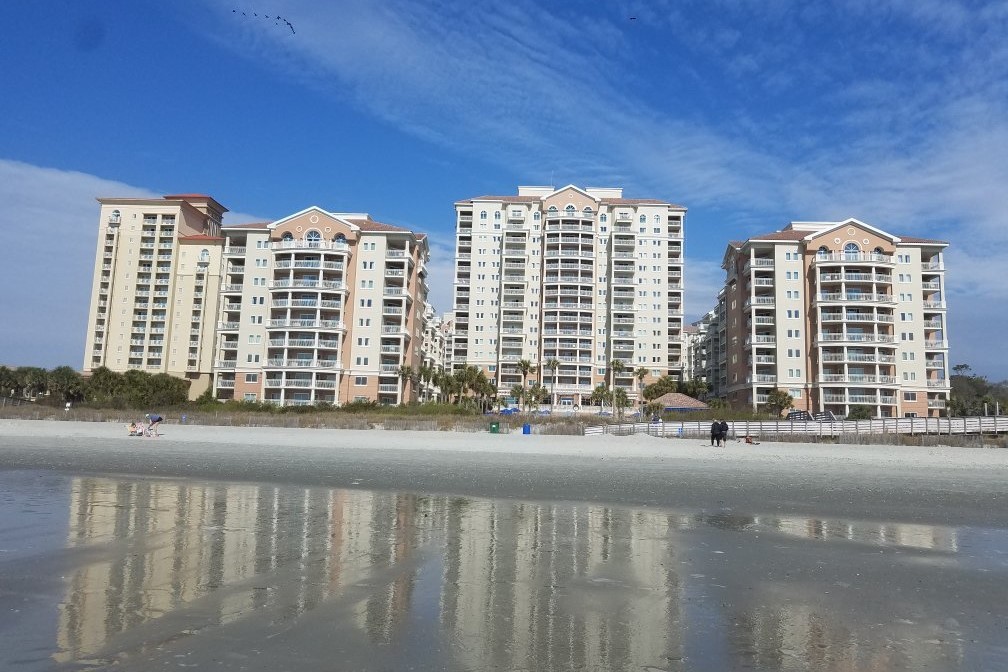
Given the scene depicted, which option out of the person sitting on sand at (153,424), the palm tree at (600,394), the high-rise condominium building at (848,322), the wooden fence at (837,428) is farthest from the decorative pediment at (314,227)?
the high-rise condominium building at (848,322)

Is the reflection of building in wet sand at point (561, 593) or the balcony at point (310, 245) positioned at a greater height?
the balcony at point (310, 245)

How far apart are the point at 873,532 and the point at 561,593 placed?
7.91 metres

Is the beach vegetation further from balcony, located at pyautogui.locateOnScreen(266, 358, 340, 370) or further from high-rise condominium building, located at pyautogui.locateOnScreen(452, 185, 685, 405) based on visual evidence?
balcony, located at pyautogui.locateOnScreen(266, 358, 340, 370)

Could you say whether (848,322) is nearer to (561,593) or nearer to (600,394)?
(600,394)

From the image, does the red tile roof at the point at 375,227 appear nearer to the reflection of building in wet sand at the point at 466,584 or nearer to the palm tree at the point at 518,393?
the palm tree at the point at 518,393

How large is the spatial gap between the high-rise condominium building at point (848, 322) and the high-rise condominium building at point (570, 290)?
69.5ft

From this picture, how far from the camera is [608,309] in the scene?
10050 centimetres

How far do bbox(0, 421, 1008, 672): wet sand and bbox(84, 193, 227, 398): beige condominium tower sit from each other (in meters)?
82.2

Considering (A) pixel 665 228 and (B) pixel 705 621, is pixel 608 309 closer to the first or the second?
(A) pixel 665 228

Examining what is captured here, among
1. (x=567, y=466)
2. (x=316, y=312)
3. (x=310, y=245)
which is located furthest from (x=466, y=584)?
(x=310, y=245)

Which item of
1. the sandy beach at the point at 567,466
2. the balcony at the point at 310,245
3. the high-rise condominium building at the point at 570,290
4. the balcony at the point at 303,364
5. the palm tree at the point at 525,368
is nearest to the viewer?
the sandy beach at the point at 567,466

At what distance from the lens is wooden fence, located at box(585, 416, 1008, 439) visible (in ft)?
142

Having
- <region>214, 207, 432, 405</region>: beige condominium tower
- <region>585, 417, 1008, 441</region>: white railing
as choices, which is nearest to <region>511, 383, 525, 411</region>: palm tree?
<region>214, 207, 432, 405</region>: beige condominium tower

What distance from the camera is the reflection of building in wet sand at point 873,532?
11422 millimetres
